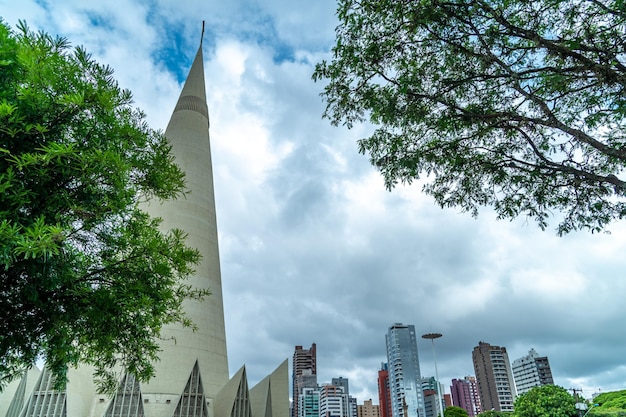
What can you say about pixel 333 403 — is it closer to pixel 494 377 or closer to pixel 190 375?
pixel 494 377

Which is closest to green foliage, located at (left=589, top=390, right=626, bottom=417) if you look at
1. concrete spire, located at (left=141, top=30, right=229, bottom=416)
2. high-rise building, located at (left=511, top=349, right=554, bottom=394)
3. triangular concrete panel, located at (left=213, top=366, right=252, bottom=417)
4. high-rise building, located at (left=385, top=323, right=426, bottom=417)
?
triangular concrete panel, located at (left=213, top=366, right=252, bottom=417)

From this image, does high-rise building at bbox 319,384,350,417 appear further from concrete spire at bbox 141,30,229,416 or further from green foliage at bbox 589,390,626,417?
concrete spire at bbox 141,30,229,416

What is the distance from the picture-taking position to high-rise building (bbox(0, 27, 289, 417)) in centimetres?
2472

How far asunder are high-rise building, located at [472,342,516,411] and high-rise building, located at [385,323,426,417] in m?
23.1

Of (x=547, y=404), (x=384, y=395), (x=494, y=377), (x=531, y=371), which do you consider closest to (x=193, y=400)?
(x=547, y=404)

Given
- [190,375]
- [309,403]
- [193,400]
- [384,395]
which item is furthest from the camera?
[384,395]

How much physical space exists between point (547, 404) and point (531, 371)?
338 ft

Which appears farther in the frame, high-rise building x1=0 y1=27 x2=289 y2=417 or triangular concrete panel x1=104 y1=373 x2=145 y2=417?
high-rise building x1=0 y1=27 x2=289 y2=417

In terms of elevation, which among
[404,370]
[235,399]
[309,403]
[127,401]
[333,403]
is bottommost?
[127,401]

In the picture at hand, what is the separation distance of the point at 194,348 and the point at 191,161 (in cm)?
1580

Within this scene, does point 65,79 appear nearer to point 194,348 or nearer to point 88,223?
point 88,223

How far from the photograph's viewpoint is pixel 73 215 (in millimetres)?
6809

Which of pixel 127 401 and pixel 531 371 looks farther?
pixel 531 371

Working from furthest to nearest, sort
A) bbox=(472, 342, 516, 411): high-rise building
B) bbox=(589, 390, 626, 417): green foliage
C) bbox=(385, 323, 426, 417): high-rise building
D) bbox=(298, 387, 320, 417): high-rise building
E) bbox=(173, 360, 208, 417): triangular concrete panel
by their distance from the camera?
1. bbox=(298, 387, 320, 417): high-rise building
2. bbox=(385, 323, 426, 417): high-rise building
3. bbox=(472, 342, 516, 411): high-rise building
4. bbox=(589, 390, 626, 417): green foliage
5. bbox=(173, 360, 208, 417): triangular concrete panel
